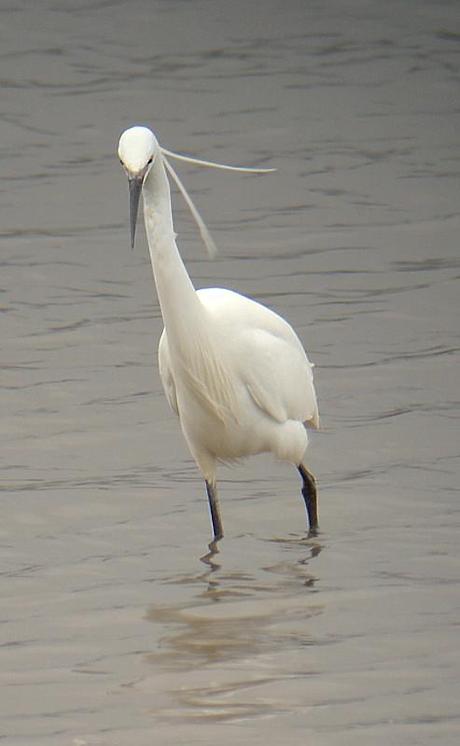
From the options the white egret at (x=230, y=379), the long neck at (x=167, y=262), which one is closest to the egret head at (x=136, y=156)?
the long neck at (x=167, y=262)

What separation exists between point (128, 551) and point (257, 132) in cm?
593

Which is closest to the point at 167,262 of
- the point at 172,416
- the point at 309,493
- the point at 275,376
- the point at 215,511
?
the point at 275,376

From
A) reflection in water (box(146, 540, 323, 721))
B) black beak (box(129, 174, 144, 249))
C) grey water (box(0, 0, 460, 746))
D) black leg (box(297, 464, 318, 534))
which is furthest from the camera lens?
black leg (box(297, 464, 318, 534))

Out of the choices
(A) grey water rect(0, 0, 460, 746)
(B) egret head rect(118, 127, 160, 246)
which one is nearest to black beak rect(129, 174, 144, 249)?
(B) egret head rect(118, 127, 160, 246)

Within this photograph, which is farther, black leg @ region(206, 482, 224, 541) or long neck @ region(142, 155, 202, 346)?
black leg @ region(206, 482, 224, 541)

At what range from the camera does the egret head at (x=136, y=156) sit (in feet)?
15.3

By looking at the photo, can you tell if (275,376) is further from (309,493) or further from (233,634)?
(233,634)

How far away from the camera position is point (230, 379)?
5465 millimetres

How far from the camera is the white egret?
5.26 metres

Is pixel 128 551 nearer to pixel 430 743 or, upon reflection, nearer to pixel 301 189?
pixel 430 743

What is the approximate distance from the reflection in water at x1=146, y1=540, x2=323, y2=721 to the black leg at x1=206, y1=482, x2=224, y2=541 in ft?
0.21

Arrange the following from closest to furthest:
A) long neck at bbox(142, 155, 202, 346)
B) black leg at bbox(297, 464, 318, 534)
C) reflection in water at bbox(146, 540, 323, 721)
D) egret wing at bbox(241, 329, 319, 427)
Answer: reflection in water at bbox(146, 540, 323, 721) < long neck at bbox(142, 155, 202, 346) < egret wing at bbox(241, 329, 319, 427) < black leg at bbox(297, 464, 318, 534)

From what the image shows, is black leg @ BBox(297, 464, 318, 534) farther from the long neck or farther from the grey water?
the long neck

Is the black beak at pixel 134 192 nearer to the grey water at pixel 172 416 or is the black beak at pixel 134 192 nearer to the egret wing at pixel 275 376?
the egret wing at pixel 275 376
